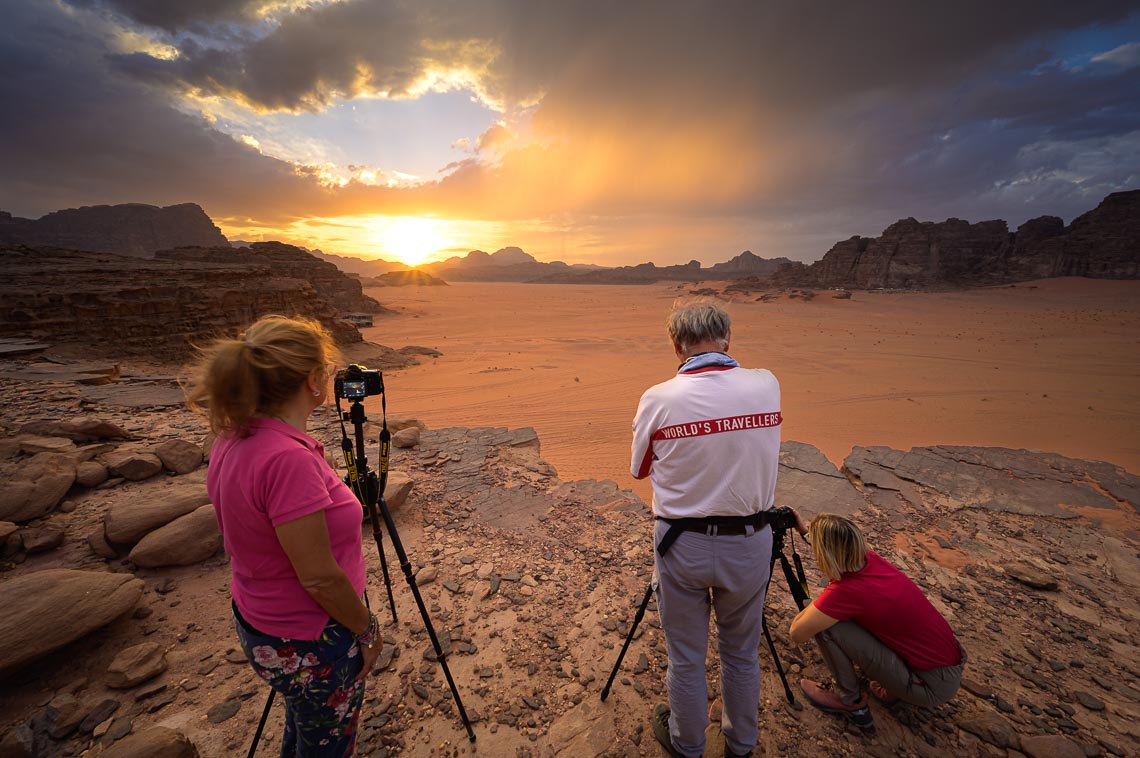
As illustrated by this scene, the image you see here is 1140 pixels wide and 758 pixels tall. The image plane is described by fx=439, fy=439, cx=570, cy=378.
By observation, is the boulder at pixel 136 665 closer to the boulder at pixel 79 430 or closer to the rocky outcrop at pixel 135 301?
the boulder at pixel 79 430

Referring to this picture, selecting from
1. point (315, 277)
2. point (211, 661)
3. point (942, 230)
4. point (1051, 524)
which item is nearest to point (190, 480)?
point (211, 661)

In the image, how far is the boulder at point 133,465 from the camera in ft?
14.7

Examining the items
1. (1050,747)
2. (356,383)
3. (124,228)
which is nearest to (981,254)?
(1050,747)

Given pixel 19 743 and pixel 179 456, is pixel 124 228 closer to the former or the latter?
pixel 179 456

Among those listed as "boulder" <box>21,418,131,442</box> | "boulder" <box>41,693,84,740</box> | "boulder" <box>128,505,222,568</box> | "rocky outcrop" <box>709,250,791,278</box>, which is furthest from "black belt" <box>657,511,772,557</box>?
"rocky outcrop" <box>709,250,791,278</box>

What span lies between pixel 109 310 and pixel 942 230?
70545 mm

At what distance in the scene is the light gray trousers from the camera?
81.1 inches

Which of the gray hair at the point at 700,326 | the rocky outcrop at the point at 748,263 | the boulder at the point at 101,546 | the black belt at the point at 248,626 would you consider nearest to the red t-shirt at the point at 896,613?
the gray hair at the point at 700,326

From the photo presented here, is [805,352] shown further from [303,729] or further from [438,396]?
[303,729]

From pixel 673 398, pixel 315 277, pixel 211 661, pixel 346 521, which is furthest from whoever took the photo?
pixel 315 277

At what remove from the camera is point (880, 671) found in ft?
8.29

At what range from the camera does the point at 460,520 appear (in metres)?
4.63

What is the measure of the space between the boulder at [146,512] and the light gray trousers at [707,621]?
13.6 feet

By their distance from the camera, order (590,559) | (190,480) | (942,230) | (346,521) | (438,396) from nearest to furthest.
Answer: (346,521) → (590,559) → (190,480) → (438,396) → (942,230)
